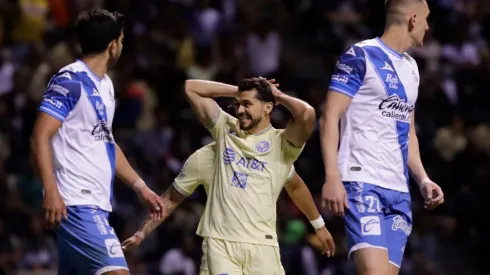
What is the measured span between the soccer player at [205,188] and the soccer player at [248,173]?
0.12 metres

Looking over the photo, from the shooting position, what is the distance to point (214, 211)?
756cm

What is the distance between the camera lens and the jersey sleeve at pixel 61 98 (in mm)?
7184

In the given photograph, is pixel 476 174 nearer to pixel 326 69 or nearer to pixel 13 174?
pixel 326 69

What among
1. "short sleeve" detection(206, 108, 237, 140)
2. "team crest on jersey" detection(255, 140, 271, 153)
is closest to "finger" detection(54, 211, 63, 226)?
"short sleeve" detection(206, 108, 237, 140)

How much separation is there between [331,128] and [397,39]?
0.94 metres

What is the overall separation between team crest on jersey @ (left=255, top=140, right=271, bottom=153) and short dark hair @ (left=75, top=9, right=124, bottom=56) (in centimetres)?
121

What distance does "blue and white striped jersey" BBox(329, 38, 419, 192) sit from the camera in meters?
7.36

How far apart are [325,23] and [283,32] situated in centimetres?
64

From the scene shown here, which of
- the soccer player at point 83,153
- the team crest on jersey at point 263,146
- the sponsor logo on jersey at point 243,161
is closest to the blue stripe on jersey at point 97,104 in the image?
the soccer player at point 83,153

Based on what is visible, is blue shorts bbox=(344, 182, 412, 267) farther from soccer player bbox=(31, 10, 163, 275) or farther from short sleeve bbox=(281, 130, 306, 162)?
soccer player bbox=(31, 10, 163, 275)

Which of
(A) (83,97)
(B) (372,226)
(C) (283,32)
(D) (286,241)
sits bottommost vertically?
(D) (286,241)

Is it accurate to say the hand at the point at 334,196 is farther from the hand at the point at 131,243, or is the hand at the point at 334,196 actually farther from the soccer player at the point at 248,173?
the hand at the point at 131,243

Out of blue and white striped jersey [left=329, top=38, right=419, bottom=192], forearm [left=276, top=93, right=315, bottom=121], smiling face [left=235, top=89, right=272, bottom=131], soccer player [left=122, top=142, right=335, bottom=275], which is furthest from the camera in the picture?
soccer player [left=122, top=142, right=335, bottom=275]

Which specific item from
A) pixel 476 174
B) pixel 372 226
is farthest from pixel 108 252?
pixel 476 174
